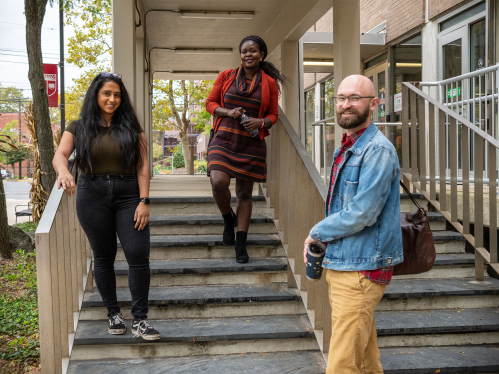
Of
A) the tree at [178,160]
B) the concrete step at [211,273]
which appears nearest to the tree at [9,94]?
the tree at [178,160]

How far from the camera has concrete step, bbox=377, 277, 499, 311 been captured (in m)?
3.70

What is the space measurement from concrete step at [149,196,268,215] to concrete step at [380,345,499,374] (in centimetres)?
207

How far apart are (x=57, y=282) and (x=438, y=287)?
9.46 feet

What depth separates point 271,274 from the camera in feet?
12.8

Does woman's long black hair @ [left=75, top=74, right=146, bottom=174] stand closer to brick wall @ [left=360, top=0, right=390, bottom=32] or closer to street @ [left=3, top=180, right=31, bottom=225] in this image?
brick wall @ [left=360, top=0, right=390, bottom=32]

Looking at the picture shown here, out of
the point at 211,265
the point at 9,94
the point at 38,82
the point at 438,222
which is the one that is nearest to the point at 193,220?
the point at 211,265

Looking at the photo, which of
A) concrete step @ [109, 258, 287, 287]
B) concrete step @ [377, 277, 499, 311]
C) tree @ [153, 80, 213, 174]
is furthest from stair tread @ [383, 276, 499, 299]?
tree @ [153, 80, 213, 174]

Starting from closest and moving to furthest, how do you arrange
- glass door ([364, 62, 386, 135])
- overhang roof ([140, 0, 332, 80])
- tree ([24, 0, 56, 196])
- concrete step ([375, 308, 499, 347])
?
concrete step ([375, 308, 499, 347])
overhang roof ([140, 0, 332, 80])
tree ([24, 0, 56, 196])
glass door ([364, 62, 386, 135])

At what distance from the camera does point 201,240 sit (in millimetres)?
4230

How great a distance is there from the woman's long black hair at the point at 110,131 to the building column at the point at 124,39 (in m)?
1.84

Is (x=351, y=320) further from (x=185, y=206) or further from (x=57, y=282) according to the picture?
(x=185, y=206)

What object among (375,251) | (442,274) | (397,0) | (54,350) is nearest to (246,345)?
(54,350)

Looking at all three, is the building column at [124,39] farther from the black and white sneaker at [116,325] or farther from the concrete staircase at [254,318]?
the black and white sneaker at [116,325]

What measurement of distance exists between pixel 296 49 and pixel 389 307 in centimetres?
482
